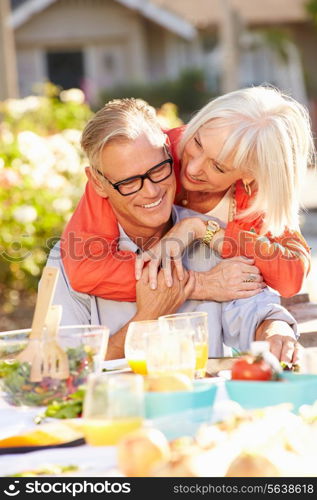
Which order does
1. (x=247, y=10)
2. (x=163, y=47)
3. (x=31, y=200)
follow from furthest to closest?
(x=163, y=47) < (x=247, y=10) < (x=31, y=200)

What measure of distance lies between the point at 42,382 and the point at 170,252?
1.14 m

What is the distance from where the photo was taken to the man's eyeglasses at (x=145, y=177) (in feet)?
10.9

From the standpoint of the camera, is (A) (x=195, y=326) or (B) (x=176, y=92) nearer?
(A) (x=195, y=326)

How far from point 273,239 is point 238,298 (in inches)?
9.8

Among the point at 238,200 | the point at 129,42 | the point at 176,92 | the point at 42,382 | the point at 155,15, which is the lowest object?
the point at 176,92

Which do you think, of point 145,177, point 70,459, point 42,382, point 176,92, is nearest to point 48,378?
point 42,382

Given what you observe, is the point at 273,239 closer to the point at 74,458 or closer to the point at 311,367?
the point at 311,367

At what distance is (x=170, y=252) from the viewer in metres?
3.52

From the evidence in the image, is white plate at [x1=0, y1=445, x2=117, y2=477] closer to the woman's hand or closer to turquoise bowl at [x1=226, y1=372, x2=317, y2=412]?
turquoise bowl at [x1=226, y1=372, x2=317, y2=412]

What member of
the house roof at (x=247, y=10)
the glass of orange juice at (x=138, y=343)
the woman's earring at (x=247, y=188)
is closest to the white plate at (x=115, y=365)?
the glass of orange juice at (x=138, y=343)

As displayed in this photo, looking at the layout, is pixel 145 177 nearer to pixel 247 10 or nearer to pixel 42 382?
pixel 42 382

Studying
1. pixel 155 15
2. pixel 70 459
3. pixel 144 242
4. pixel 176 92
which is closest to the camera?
pixel 70 459

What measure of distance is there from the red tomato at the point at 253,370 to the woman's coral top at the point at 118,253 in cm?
114

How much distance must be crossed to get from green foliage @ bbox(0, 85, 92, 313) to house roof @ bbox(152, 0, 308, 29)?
814 inches
